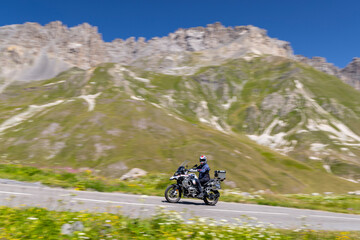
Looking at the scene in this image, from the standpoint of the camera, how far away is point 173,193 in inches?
675

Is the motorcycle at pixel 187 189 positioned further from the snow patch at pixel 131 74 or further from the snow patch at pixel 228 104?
the snow patch at pixel 228 104

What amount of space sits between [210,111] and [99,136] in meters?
100

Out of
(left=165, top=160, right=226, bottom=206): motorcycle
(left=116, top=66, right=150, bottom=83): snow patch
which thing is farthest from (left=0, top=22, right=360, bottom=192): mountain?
(left=165, top=160, right=226, bottom=206): motorcycle

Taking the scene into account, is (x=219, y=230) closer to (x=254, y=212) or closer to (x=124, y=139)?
(x=254, y=212)

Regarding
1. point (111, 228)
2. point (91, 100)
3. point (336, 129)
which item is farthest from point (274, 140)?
point (111, 228)

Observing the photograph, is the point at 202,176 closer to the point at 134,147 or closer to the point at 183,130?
the point at 134,147

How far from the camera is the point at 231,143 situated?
318 feet

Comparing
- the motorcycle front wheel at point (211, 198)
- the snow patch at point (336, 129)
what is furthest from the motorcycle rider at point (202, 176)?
the snow patch at point (336, 129)

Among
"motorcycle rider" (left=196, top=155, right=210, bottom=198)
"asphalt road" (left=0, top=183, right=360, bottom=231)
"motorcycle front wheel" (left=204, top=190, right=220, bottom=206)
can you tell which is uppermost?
"motorcycle rider" (left=196, top=155, right=210, bottom=198)

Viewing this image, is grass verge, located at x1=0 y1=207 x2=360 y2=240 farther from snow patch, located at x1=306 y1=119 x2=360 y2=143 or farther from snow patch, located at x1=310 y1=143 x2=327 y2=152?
snow patch, located at x1=306 y1=119 x2=360 y2=143

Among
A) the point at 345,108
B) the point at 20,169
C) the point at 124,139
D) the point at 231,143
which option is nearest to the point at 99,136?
the point at 124,139

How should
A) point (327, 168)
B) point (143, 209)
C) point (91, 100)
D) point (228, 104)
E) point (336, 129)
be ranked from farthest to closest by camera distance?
1. point (228, 104)
2. point (336, 129)
3. point (91, 100)
4. point (327, 168)
5. point (143, 209)

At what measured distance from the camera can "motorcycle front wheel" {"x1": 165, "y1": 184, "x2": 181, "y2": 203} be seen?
1690 centimetres

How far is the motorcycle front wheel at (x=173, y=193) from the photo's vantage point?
16895 millimetres
